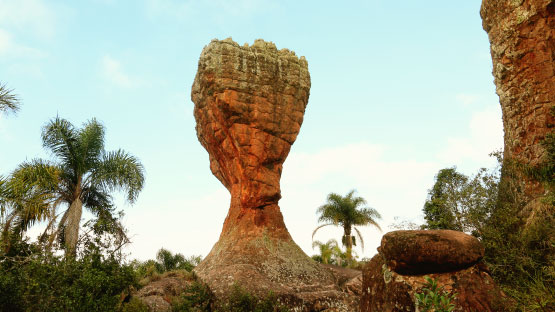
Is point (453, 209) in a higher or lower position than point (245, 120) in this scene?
lower

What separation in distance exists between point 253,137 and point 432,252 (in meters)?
17.6

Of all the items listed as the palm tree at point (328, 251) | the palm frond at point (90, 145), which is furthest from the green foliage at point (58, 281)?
the palm tree at point (328, 251)

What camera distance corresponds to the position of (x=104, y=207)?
66.8ft

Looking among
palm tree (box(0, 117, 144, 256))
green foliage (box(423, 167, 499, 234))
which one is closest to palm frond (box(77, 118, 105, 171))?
palm tree (box(0, 117, 144, 256))

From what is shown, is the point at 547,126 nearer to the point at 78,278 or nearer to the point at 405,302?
the point at 405,302

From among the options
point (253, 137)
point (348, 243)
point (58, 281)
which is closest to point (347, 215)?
point (348, 243)

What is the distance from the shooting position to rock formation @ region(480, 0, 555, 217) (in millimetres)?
16469

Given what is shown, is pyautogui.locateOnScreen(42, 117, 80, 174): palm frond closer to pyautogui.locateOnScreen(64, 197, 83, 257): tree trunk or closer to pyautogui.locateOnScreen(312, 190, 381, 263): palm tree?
pyautogui.locateOnScreen(64, 197, 83, 257): tree trunk

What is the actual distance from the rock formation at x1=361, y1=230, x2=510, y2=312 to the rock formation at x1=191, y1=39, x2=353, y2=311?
14180 millimetres

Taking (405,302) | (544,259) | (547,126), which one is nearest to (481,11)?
(547,126)

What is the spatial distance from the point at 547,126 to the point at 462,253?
10.9 m

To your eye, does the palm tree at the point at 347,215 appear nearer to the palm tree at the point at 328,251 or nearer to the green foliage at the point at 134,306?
the palm tree at the point at 328,251

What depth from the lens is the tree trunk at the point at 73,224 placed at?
1714 cm

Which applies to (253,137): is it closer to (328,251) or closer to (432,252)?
(328,251)
